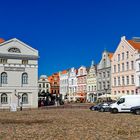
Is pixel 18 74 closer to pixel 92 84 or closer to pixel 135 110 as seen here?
pixel 135 110

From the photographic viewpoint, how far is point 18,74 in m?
62.1

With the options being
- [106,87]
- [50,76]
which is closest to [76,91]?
[106,87]

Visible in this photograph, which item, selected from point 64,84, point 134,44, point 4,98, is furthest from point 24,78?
point 64,84

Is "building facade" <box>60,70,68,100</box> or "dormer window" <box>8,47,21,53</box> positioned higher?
"dormer window" <box>8,47,21,53</box>

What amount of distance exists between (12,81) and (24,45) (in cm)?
641

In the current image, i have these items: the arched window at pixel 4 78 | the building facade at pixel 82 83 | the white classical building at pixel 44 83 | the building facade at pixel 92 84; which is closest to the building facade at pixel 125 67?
the building facade at pixel 92 84

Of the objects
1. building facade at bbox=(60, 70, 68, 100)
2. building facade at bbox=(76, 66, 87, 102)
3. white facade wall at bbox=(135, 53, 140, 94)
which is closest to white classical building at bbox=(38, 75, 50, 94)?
building facade at bbox=(60, 70, 68, 100)

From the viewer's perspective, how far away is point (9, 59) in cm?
6134

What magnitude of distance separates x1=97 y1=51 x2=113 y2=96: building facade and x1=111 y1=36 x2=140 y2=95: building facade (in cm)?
252

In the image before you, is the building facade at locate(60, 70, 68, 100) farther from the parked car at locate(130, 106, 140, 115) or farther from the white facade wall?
the parked car at locate(130, 106, 140, 115)

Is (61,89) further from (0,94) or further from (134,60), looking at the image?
(0,94)

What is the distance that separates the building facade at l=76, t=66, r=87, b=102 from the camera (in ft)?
328

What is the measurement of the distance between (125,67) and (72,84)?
34101 millimetres

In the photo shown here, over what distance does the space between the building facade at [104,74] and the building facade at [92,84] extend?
9.39ft
